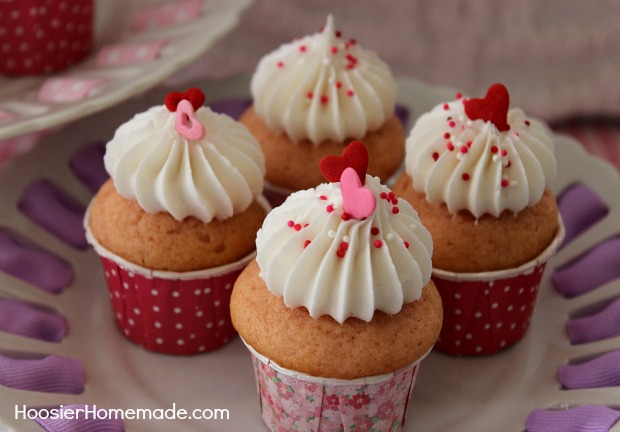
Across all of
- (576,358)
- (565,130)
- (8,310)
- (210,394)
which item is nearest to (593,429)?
(576,358)

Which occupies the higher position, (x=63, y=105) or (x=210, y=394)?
(x=63, y=105)

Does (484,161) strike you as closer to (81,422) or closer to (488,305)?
(488,305)

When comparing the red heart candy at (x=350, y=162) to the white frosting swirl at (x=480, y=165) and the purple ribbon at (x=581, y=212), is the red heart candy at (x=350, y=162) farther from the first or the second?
the purple ribbon at (x=581, y=212)

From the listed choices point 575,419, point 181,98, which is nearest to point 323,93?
point 181,98

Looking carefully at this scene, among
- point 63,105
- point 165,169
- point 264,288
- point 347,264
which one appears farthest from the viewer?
point 63,105

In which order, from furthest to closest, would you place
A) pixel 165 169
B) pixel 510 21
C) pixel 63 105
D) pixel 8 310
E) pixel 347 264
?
pixel 510 21 < pixel 63 105 < pixel 8 310 < pixel 165 169 < pixel 347 264

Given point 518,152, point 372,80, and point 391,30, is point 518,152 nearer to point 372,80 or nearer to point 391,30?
point 372,80

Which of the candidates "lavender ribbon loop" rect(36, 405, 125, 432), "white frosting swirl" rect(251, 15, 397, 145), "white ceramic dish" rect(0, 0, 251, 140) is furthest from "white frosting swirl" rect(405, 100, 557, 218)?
"lavender ribbon loop" rect(36, 405, 125, 432)

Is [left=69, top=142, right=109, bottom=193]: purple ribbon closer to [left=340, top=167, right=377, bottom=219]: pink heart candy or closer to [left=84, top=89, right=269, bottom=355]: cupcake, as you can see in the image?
[left=84, top=89, right=269, bottom=355]: cupcake

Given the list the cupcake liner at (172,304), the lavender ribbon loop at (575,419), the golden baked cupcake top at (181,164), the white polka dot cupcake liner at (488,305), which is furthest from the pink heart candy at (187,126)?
the lavender ribbon loop at (575,419)
